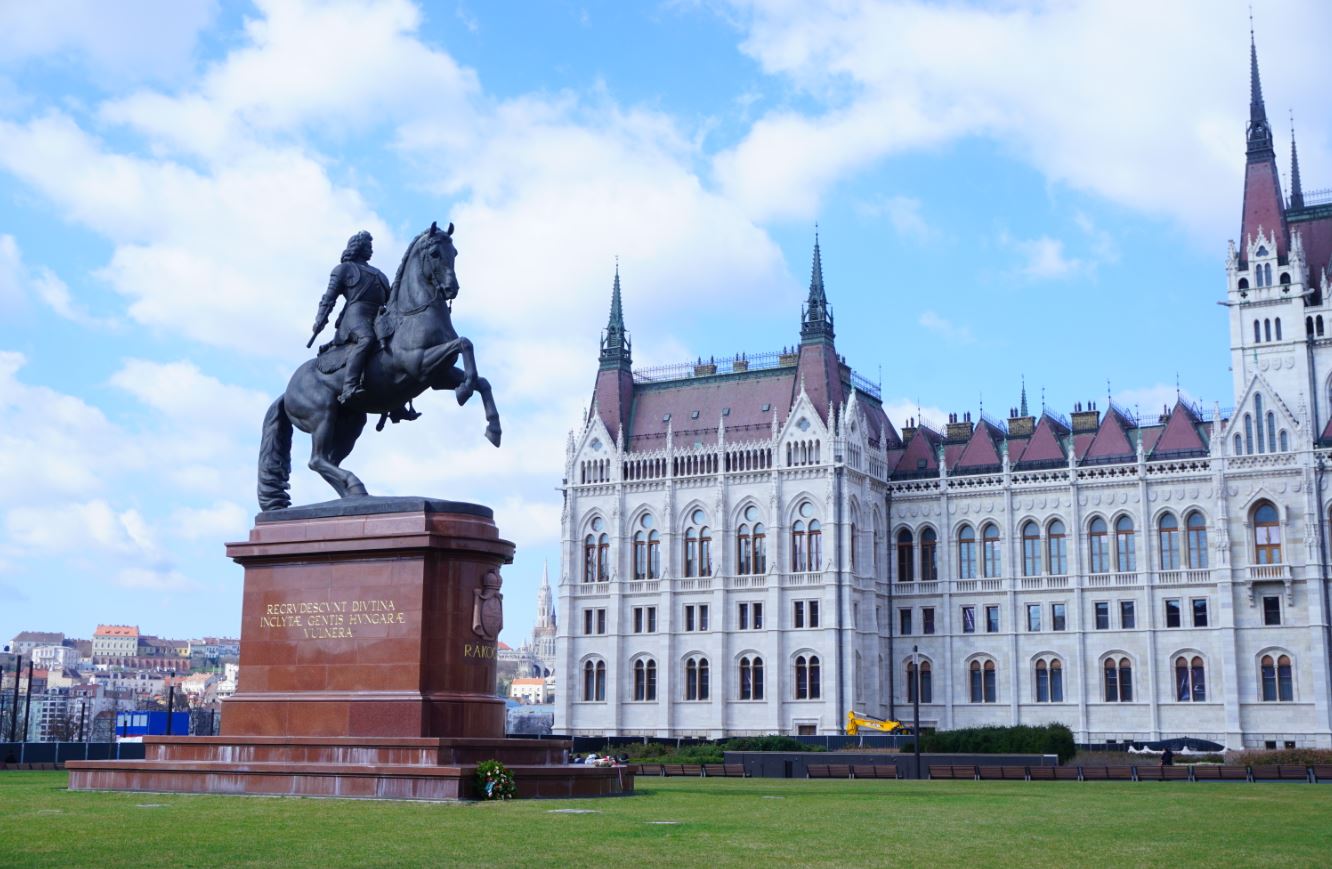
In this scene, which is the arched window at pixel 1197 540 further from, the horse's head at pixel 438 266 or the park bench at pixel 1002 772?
the horse's head at pixel 438 266

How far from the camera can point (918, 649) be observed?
8681cm

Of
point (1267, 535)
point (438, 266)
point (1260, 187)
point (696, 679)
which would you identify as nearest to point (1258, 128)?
point (1260, 187)

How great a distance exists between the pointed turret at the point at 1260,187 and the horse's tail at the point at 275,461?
68806mm

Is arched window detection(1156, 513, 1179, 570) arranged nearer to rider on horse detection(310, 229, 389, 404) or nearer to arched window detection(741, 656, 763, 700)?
arched window detection(741, 656, 763, 700)

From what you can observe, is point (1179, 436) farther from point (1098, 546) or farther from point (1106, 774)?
point (1106, 774)

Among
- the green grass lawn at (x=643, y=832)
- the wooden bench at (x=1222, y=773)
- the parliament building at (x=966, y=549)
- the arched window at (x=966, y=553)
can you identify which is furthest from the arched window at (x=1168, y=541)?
the green grass lawn at (x=643, y=832)

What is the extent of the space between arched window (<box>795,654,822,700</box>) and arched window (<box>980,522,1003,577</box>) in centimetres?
1157

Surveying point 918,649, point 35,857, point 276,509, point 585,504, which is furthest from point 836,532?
point 35,857

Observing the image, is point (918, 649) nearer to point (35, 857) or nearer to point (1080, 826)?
point (1080, 826)

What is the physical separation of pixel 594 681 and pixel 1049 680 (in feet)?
88.9

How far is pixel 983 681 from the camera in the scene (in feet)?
280

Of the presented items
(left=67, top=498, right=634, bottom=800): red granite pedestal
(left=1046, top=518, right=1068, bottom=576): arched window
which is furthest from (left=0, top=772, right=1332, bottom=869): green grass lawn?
(left=1046, top=518, right=1068, bottom=576): arched window

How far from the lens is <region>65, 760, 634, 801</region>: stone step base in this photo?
2342 cm

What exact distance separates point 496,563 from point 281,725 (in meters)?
4.61
